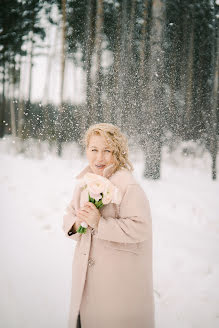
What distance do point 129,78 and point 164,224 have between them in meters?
1.51

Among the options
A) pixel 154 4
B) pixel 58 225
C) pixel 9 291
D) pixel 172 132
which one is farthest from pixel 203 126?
pixel 9 291

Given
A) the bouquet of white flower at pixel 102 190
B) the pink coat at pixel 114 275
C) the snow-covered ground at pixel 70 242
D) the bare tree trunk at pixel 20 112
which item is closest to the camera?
the bouquet of white flower at pixel 102 190

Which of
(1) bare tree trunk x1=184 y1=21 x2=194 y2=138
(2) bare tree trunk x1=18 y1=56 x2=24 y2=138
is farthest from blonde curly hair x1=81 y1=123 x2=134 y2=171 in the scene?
(2) bare tree trunk x1=18 y1=56 x2=24 y2=138

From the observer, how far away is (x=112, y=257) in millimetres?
1015

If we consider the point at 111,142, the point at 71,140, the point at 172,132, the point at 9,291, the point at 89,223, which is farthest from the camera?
the point at 71,140

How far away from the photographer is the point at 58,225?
7.84ft

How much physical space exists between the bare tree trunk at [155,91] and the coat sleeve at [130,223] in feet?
4.03

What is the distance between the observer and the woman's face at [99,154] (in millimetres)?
1054

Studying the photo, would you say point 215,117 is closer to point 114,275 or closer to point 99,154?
point 99,154

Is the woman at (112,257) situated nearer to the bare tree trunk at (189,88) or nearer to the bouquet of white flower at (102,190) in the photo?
the bouquet of white flower at (102,190)

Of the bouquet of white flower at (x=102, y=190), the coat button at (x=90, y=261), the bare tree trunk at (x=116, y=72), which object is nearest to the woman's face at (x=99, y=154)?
the bouquet of white flower at (x=102, y=190)

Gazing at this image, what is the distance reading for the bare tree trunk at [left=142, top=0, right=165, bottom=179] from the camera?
1943mm

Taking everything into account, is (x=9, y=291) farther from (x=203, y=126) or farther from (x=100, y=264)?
(x=203, y=126)

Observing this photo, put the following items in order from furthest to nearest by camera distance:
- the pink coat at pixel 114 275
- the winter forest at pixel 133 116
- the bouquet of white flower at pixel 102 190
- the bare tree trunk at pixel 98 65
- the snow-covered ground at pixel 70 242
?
the bare tree trunk at pixel 98 65
the winter forest at pixel 133 116
the snow-covered ground at pixel 70 242
the pink coat at pixel 114 275
the bouquet of white flower at pixel 102 190
